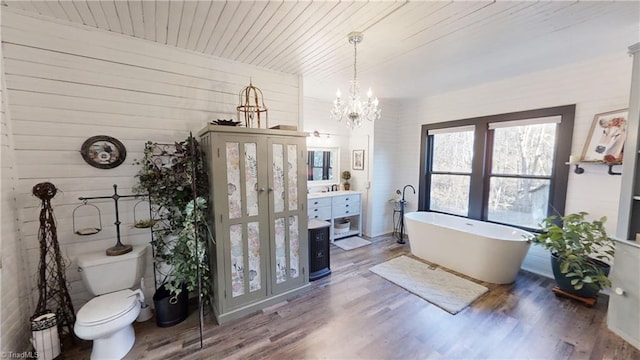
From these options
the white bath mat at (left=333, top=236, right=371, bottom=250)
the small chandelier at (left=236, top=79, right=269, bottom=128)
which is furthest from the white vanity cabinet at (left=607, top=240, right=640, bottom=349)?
the small chandelier at (left=236, top=79, right=269, bottom=128)

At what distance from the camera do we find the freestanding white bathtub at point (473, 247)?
2.76 metres

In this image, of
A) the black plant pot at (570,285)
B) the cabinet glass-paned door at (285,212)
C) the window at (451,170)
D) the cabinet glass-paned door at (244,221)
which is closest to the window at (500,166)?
the window at (451,170)

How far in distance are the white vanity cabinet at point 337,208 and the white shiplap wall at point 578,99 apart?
2.35 meters

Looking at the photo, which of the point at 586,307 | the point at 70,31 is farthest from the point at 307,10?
the point at 586,307

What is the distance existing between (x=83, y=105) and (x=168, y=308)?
1.91m

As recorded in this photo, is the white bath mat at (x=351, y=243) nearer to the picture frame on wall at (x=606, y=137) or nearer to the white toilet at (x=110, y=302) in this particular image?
the white toilet at (x=110, y=302)

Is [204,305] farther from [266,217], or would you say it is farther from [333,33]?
[333,33]

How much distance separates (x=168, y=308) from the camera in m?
2.14

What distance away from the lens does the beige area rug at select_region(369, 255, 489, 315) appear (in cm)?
250

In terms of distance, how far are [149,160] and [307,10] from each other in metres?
1.90

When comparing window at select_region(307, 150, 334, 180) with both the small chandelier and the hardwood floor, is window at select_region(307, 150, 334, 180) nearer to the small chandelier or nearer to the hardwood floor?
the small chandelier

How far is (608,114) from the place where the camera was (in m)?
2.54

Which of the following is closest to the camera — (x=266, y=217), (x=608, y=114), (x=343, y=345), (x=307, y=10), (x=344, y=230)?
(x=307, y=10)

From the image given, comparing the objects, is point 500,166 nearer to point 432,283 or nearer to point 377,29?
point 432,283
